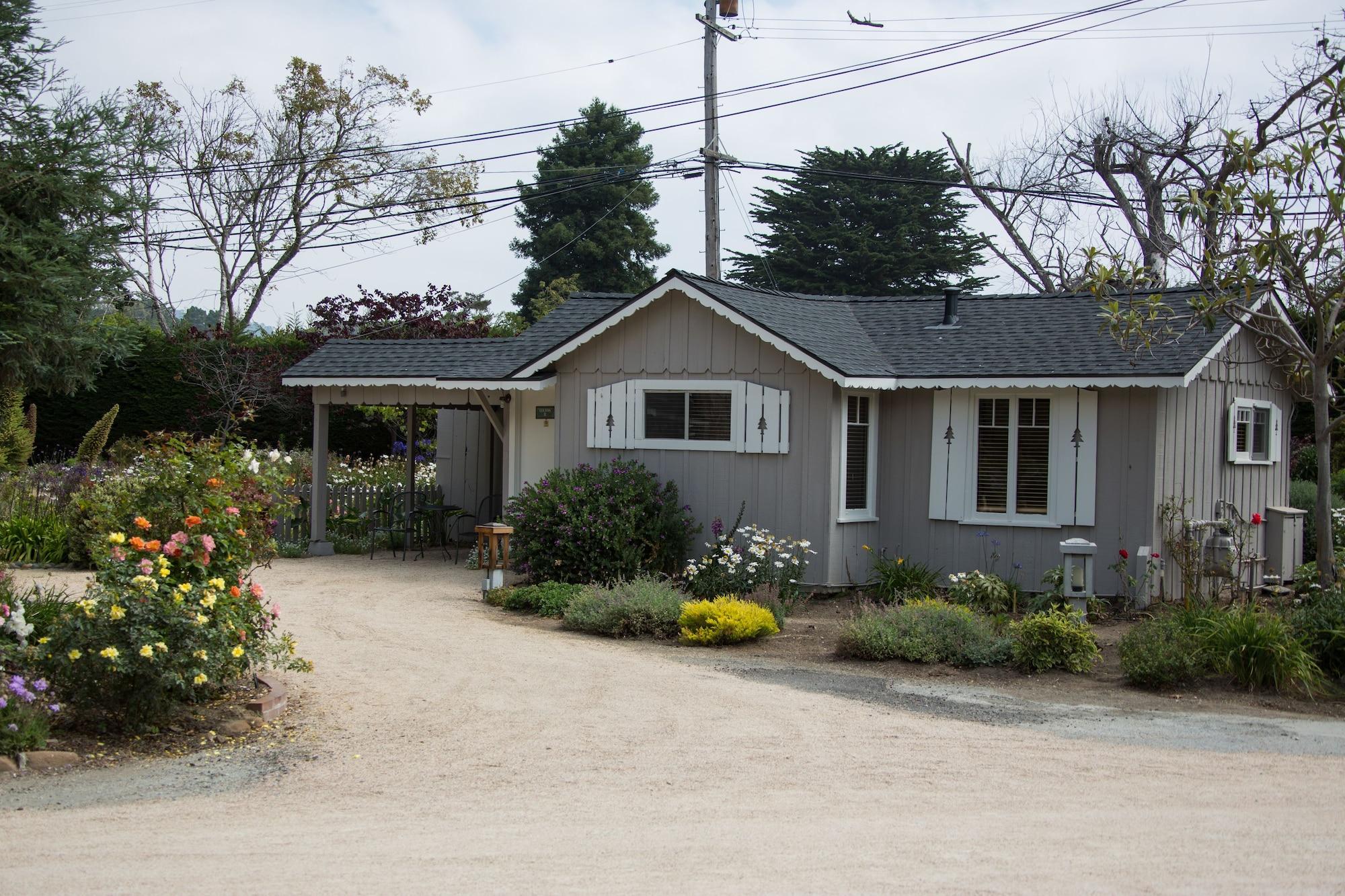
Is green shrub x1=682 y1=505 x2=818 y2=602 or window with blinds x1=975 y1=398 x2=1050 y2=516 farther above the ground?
window with blinds x1=975 y1=398 x2=1050 y2=516

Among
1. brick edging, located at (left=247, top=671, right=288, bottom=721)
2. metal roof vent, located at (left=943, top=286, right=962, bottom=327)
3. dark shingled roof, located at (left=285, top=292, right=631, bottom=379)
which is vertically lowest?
brick edging, located at (left=247, top=671, right=288, bottom=721)

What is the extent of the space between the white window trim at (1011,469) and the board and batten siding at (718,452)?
160 centimetres

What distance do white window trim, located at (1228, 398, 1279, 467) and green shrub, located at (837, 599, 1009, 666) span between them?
554cm

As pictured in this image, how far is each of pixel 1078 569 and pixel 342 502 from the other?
1142 centimetres

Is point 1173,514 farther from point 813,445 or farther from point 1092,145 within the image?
point 1092,145

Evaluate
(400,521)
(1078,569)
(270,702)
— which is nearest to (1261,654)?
(1078,569)

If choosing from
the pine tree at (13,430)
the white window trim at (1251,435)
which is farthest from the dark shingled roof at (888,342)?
the pine tree at (13,430)

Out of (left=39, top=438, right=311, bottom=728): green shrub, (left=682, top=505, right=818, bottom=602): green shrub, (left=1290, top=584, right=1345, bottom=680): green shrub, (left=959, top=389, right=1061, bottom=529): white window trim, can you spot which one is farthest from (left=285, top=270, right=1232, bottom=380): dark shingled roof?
(left=39, top=438, right=311, bottom=728): green shrub

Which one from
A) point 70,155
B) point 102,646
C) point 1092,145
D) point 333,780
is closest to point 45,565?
point 70,155

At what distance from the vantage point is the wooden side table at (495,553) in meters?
13.6

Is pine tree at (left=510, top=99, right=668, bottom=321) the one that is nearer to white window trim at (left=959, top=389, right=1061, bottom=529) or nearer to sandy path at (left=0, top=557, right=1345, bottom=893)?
white window trim at (left=959, top=389, right=1061, bottom=529)

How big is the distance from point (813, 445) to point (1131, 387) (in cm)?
341

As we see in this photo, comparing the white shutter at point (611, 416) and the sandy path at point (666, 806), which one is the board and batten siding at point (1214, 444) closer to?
the white shutter at point (611, 416)

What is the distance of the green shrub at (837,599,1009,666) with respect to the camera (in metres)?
9.99
